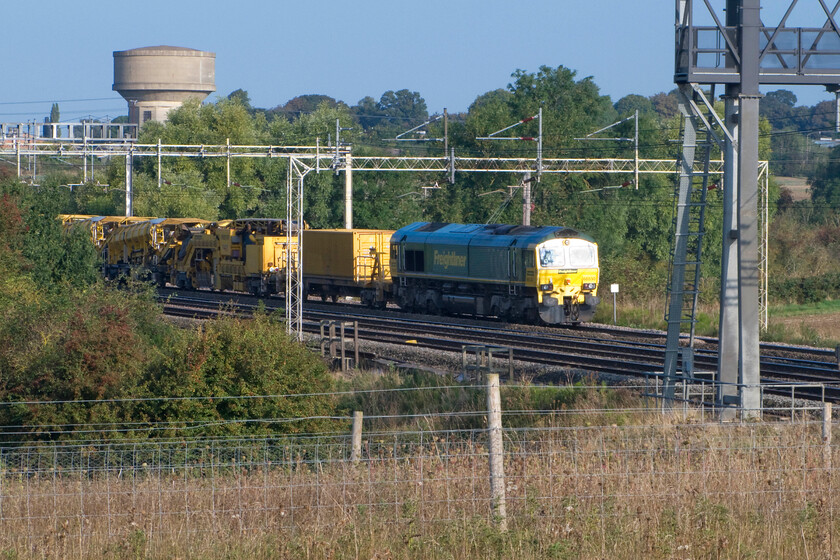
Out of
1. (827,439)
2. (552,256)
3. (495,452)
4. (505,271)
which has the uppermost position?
(552,256)

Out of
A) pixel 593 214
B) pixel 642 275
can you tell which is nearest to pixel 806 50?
pixel 642 275

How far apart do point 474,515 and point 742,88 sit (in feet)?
33.7

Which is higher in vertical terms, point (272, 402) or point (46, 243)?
point (46, 243)

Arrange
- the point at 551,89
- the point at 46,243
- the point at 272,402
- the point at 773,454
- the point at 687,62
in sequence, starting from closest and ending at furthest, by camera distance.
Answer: the point at 773,454 < the point at 687,62 < the point at 272,402 < the point at 46,243 < the point at 551,89

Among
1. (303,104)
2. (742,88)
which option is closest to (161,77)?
(303,104)

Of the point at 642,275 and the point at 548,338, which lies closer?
the point at 548,338

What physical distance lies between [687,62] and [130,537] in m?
12.1

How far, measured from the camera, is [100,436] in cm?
1748

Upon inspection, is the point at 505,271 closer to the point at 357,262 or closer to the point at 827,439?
the point at 357,262

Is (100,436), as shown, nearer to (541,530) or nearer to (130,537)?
(130,537)

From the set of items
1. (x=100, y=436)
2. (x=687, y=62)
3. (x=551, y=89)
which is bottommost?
(x=100, y=436)

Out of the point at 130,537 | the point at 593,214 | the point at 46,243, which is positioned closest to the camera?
the point at 130,537

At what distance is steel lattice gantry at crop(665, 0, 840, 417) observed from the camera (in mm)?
15977

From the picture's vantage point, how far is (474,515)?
26.8 feet
